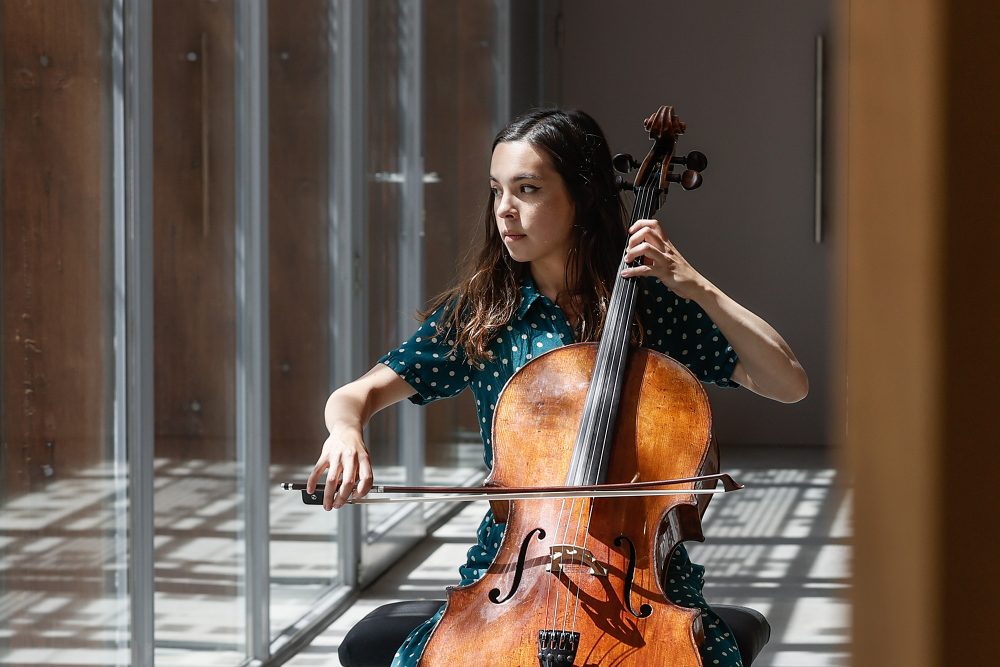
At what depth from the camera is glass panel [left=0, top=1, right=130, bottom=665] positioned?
1707 mm

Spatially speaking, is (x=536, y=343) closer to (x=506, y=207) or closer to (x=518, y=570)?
(x=506, y=207)

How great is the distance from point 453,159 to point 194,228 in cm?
239

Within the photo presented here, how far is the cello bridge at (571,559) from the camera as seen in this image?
130cm

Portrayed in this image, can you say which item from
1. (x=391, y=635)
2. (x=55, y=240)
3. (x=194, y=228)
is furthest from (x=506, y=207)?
(x=194, y=228)

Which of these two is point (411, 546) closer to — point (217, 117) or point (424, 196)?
point (424, 196)

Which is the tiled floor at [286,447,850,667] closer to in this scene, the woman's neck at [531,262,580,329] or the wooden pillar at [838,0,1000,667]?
the woman's neck at [531,262,580,329]

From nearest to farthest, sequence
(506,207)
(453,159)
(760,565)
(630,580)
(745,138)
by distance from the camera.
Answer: (630,580) → (506,207) → (760,565) → (453,159) → (745,138)

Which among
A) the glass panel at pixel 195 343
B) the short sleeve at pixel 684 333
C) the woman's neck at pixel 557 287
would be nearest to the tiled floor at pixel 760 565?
the glass panel at pixel 195 343

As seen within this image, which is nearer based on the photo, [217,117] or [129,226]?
[129,226]

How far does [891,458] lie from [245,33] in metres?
2.77

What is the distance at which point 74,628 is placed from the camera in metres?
1.94

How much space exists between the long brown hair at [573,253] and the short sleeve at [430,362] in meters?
0.02

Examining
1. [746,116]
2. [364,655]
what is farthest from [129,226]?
[746,116]

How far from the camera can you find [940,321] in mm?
90
